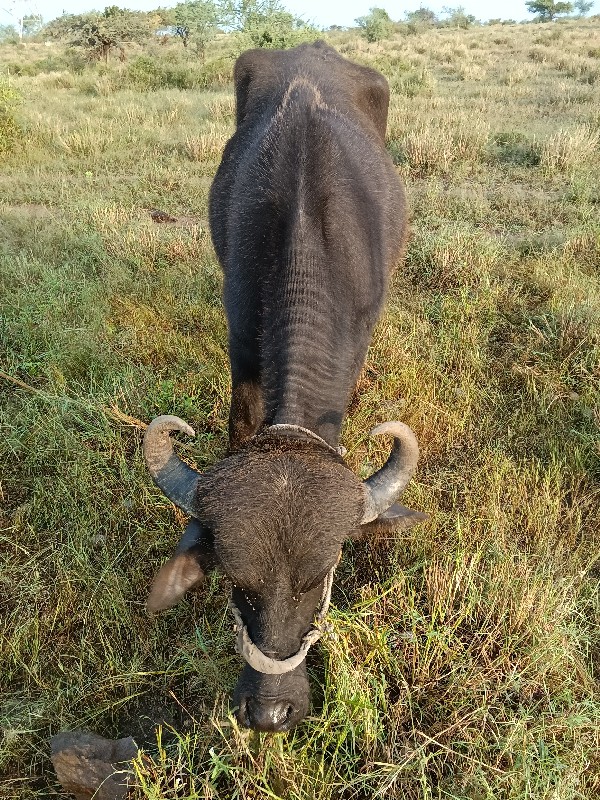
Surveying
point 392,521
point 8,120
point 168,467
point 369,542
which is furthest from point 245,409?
point 8,120

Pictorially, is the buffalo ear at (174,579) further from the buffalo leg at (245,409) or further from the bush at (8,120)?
the bush at (8,120)

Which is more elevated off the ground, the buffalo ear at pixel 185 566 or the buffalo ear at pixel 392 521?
the buffalo ear at pixel 392 521

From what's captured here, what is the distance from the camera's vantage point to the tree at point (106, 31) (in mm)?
22562

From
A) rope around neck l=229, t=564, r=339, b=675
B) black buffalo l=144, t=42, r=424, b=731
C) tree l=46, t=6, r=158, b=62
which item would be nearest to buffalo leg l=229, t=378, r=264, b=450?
black buffalo l=144, t=42, r=424, b=731

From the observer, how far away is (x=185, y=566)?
273 centimetres

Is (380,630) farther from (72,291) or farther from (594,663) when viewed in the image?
(72,291)

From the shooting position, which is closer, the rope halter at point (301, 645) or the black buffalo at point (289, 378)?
the black buffalo at point (289, 378)

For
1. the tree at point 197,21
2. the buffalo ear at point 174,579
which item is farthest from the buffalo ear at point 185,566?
the tree at point 197,21

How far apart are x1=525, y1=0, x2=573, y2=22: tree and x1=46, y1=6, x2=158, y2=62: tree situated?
135ft

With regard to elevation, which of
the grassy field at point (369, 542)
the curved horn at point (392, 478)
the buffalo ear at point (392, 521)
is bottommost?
the grassy field at point (369, 542)

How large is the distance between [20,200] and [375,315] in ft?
24.8

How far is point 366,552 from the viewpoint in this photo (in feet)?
12.0

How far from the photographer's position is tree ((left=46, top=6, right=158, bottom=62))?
2256 cm

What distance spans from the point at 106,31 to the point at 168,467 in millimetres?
→ 25545
